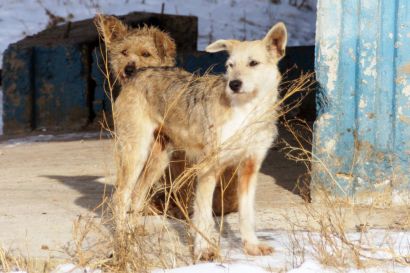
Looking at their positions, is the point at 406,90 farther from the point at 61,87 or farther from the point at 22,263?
the point at 61,87


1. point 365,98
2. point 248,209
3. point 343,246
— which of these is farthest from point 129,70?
point 343,246

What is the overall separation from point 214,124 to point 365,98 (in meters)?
1.78

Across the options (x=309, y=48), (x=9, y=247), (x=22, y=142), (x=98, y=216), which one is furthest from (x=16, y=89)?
(x=9, y=247)

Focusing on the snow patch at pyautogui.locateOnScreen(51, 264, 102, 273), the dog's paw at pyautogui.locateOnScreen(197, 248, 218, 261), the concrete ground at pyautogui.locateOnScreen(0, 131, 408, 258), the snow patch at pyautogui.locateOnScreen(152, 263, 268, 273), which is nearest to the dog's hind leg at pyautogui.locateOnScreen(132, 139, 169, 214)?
the concrete ground at pyautogui.locateOnScreen(0, 131, 408, 258)

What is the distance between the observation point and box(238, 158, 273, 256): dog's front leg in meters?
6.29

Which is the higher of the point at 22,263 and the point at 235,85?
the point at 235,85

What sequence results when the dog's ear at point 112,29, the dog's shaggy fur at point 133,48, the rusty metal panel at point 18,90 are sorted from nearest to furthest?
1. the dog's shaggy fur at point 133,48
2. the dog's ear at point 112,29
3. the rusty metal panel at point 18,90

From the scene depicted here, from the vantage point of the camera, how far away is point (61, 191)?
28.7ft

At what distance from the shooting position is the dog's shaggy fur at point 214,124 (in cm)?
640

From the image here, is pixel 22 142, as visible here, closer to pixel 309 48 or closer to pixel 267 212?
pixel 309 48

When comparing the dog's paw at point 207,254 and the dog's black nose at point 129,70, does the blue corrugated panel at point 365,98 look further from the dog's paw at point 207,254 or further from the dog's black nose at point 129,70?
the dog's paw at point 207,254

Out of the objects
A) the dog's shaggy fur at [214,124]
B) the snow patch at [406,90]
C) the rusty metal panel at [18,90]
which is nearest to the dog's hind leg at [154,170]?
the dog's shaggy fur at [214,124]

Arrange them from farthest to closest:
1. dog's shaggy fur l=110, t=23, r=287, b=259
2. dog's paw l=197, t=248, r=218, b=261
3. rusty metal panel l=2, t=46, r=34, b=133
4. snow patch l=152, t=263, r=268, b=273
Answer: rusty metal panel l=2, t=46, r=34, b=133
dog's shaggy fur l=110, t=23, r=287, b=259
dog's paw l=197, t=248, r=218, b=261
snow patch l=152, t=263, r=268, b=273

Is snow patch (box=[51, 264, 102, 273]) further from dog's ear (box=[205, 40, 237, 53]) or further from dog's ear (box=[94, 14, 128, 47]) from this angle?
dog's ear (box=[94, 14, 128, 47])
